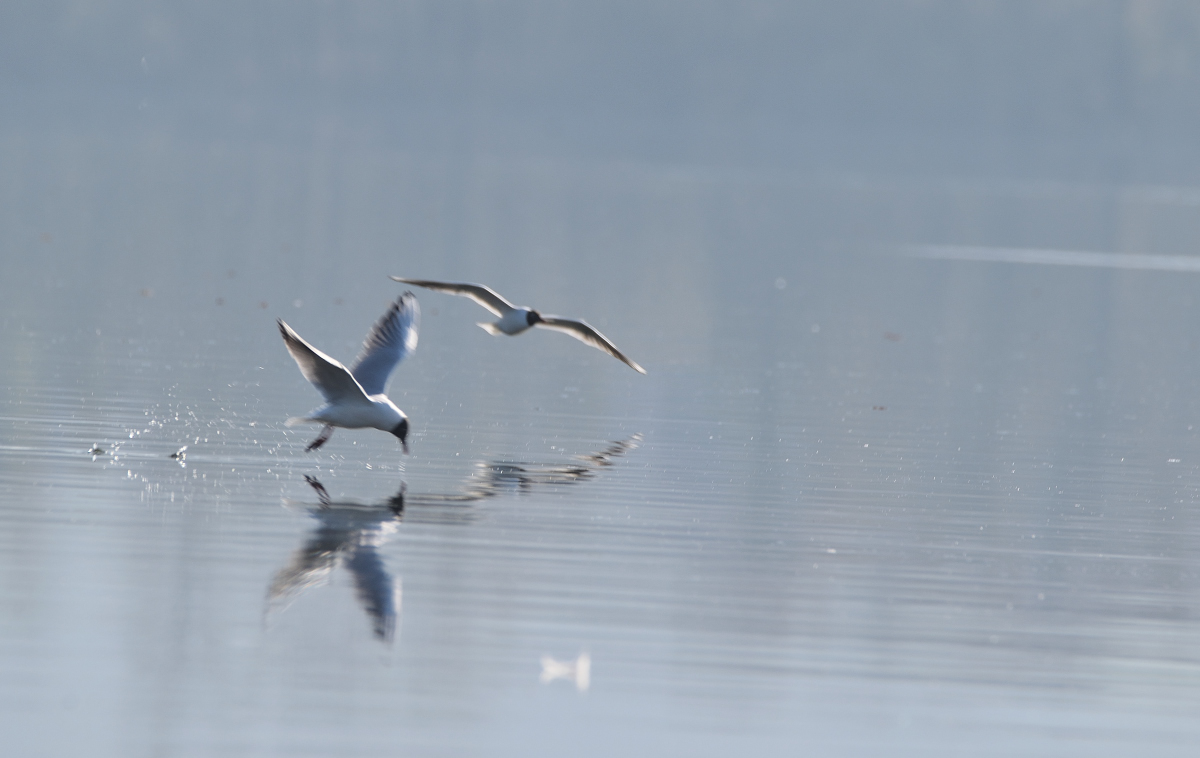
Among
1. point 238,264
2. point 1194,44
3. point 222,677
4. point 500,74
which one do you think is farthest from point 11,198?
point 1194,44

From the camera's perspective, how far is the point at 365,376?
51.9ft

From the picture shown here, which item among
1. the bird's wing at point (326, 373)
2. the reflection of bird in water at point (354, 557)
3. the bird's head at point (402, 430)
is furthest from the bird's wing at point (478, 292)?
the reflection of bird in water at point (354, 557)

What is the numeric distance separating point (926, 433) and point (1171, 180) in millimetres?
97328

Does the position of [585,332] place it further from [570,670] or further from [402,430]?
[570,670]

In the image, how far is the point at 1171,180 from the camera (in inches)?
4427

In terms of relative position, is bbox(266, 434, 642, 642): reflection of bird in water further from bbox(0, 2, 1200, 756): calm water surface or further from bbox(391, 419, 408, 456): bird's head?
bbox(391, 419, 408, 456): bird's head

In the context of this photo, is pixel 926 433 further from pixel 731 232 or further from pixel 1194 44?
pixel 1194 44

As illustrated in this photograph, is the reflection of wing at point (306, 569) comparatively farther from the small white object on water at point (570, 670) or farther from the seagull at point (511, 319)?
the seagull at point (511, 319)

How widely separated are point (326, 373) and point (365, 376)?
137 centimetres

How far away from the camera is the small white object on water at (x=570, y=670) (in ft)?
34.3

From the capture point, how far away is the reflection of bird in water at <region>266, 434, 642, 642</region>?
38.4 ft

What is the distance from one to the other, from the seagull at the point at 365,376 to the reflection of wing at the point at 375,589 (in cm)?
160

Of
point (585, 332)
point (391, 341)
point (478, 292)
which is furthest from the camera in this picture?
point (585, 332)

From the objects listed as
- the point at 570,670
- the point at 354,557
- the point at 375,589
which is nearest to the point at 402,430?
the point at 354,557
